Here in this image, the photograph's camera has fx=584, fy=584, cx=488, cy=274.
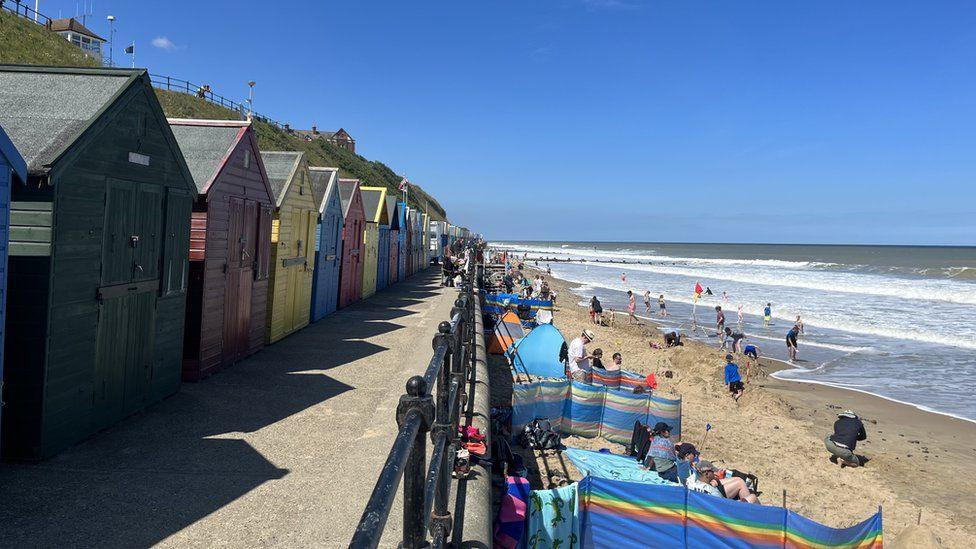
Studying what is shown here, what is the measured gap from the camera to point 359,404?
8.23 metres

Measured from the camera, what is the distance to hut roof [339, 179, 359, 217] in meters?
17.6

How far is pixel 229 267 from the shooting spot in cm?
966

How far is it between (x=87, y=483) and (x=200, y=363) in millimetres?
3738

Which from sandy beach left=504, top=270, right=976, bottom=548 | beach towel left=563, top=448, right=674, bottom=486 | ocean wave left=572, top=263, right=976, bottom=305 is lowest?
sandy beach left=504, top=270, right=976, bottom=548

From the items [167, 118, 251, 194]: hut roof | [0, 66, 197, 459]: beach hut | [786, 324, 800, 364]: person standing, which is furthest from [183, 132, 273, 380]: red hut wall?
[786, 324, 800, 364]: person standing

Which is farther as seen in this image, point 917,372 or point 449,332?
point 917,372

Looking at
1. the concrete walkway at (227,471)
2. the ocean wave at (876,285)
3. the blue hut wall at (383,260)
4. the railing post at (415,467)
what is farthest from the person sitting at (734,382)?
the ocean wave at (876,285)

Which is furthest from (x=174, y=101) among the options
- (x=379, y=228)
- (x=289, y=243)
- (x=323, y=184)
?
(x=289, y=243)

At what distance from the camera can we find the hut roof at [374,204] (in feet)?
71.7

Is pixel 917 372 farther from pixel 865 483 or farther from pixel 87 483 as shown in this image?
pixel 87 483

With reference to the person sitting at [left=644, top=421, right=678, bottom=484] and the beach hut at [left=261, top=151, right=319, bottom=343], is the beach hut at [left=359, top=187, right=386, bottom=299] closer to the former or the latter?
the beach hut at [left=261, top=151, right=319, bottom=343]

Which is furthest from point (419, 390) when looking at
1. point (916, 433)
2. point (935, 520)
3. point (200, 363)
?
point (916, 433)

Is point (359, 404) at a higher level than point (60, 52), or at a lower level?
lower

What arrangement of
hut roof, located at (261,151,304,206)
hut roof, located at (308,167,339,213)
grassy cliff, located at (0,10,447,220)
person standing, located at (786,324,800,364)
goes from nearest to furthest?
hut roof, located at (261,151,304,206)
hut roof, located at (308,167,339,213)
person standing, located at (786,324,800,364)
grassy cliff, located at (0,10,447,220)
